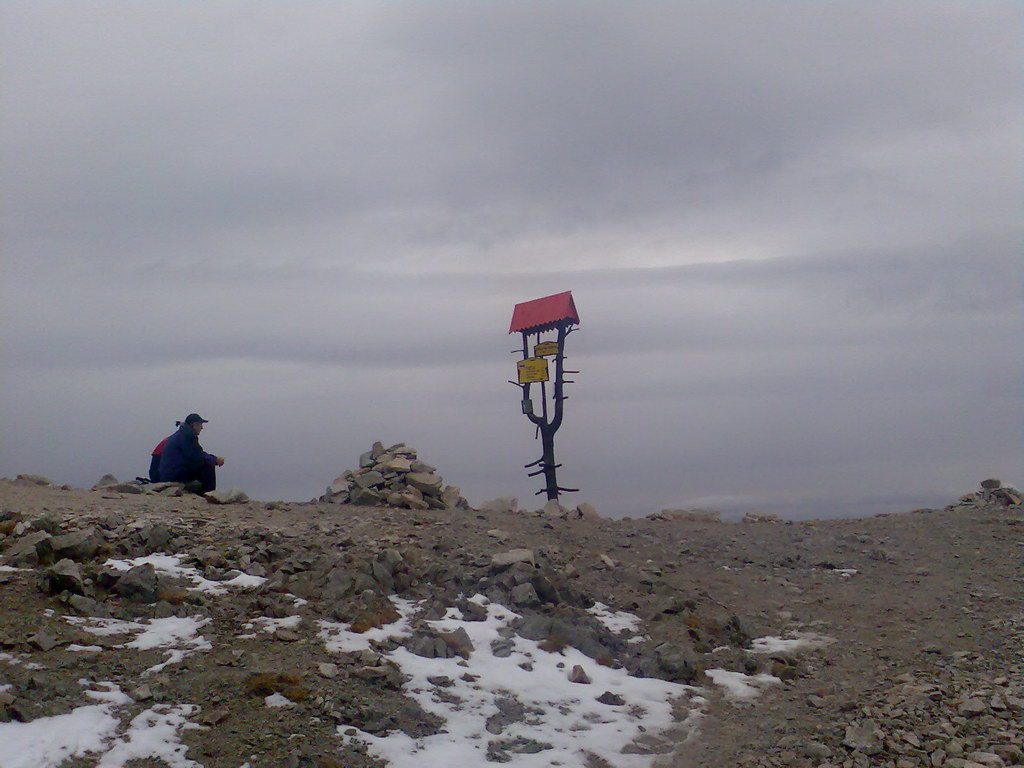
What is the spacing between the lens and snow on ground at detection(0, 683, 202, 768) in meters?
5.07

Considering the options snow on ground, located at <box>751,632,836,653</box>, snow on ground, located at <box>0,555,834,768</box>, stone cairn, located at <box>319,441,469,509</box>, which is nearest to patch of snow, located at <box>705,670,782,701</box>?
snow on ground, located at <box>0,555,834,768</box>

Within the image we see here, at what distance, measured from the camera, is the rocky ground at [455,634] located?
595 cm

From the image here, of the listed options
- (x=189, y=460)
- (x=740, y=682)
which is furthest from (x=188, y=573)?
(x=740, y=682)

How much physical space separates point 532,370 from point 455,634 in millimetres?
9950

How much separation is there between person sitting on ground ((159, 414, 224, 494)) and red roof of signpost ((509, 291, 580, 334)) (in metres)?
7.05

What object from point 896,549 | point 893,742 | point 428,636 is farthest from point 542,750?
point 896,549

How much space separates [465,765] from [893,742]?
3.38 meters

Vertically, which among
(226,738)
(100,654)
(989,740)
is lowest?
(989,740)

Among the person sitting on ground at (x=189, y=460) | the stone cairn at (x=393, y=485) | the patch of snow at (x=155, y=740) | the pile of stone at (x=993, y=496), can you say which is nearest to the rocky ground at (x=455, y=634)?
the patch of snow at (x=155, y=740)

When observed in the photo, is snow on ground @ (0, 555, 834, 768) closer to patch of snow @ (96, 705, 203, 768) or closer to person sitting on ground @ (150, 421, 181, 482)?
patch of snow @ (96, 705, 203, 768)

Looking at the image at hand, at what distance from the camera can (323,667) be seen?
21.4 feet

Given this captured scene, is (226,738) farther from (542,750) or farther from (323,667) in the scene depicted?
(542,750)

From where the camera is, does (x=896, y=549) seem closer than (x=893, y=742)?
No

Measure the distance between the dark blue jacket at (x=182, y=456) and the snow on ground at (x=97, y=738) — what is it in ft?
23.9
